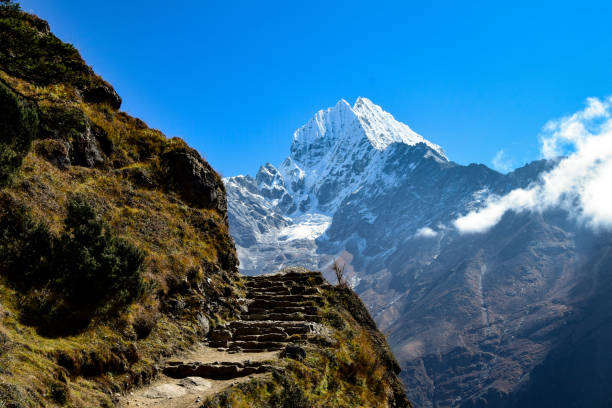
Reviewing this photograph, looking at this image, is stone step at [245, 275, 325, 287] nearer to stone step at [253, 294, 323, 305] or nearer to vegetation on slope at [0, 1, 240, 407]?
stone step at [253, 294, 323, 305]

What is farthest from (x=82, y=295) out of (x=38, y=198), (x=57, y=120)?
(x=57, y=120)

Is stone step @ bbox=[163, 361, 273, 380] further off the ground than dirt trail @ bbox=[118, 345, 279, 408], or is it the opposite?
stone step @ bbox=[163, 361, 273, 380]

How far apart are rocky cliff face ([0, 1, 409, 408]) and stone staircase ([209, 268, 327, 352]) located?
0.70m

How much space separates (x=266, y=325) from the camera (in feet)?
59.2

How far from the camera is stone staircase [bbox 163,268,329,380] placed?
12500mm

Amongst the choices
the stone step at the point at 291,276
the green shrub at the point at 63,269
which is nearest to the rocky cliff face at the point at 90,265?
the green shrub at the point at 63,269

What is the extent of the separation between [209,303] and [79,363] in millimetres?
8989

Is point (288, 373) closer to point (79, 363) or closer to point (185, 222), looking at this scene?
point (79, 363)

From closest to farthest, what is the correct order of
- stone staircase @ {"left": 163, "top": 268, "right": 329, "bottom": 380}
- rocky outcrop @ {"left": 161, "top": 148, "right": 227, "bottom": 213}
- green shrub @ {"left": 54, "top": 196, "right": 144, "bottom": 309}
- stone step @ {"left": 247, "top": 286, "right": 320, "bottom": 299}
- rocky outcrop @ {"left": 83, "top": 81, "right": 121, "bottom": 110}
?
green shrub @ {"left": 54, "top": 196, "right": 144, "bottom": 309} < stone staircase @ {"left": 163, "top": 268, "right": 329, "bottom": 380} < rocky outcrop @ {"left": 83, "top": 81, "right": 121, "bottom": 110} < rocky outcrop @ {"left": 161, "top": 148, "right": 227, "bottom": 213} < stone step @ {"left": 247, "top": 286, "right": 320, "bottom": 299}

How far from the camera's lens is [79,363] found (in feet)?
30.9

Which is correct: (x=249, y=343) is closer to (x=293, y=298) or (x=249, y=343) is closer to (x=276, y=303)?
(x=276, y=303)

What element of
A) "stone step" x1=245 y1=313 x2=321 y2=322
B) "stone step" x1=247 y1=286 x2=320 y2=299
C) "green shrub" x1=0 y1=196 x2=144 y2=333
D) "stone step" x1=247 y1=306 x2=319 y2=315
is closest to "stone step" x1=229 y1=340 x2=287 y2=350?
"stone step" x1=245 y1=313 x2=321 y2=322

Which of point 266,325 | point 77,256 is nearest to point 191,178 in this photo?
point 266,325

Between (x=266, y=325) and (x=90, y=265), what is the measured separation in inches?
360
